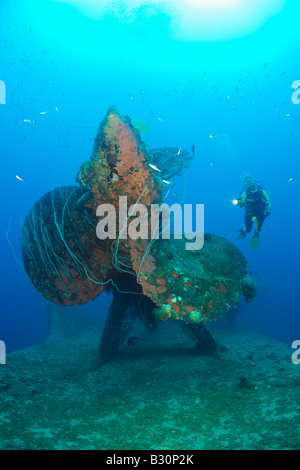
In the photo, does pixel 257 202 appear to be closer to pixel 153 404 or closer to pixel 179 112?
pixel 153 404

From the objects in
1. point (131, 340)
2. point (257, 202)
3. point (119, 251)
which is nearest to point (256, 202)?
point (257, 202)

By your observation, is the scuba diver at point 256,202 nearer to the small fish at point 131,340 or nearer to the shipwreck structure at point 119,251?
the shipwreck structure at point 119,251

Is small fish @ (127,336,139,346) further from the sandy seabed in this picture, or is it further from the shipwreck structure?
the shipwreck structure

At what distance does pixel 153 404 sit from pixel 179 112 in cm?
7390

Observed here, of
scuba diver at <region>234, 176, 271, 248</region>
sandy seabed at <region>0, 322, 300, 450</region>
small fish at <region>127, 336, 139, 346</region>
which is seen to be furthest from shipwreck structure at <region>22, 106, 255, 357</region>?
scuba diver at <region>234, 176, 271, 248</region>

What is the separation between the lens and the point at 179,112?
220ft

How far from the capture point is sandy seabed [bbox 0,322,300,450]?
2.56m

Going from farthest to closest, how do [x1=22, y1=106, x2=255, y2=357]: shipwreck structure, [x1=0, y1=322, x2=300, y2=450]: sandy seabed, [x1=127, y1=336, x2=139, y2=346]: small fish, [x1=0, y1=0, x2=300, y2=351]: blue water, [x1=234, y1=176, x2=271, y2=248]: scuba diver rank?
[x1=0, y1=0, x2=300, y2=351]: blue water
[x1=234, y1=176, x2=271, y2=248]: scuba diver
[x1=127, y1=336, x2=139, y2=346]: small fish
[x1=22, y1=106, x2=255, y2=357]: shipwreck structure
[x1=0, y1=322, x2=300, y2=450]: sandy seabed

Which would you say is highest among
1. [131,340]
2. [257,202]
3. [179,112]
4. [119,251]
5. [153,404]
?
[179,112]

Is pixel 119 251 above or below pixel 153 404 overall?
above

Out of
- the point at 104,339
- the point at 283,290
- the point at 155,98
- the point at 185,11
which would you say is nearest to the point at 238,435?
the point at 104,339

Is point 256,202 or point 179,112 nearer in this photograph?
point 256,202

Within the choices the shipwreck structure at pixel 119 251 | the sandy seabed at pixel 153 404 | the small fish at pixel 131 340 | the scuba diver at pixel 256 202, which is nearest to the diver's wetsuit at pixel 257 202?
the scuba diver at pixel 256 202

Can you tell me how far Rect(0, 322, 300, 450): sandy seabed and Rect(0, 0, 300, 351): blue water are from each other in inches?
539
